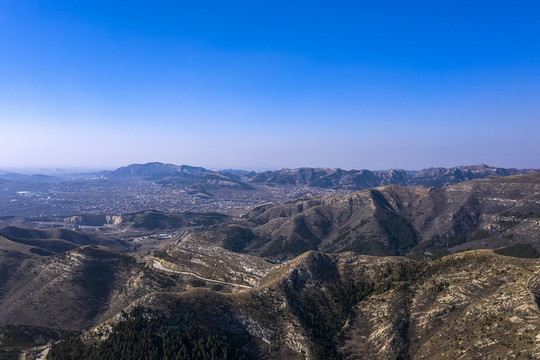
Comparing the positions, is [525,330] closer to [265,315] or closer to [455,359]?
[455,359]

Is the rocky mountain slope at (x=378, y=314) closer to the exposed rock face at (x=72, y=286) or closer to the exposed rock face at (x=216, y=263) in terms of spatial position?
the exposed rock face at (x=216, y=263)

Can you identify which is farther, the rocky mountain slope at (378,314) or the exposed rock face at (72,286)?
the exposed rock face at (72,286)

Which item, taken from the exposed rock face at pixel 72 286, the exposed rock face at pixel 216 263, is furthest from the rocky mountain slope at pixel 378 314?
the exposed rock face at pixel 72 286

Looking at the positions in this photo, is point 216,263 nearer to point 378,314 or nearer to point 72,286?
point 72,286

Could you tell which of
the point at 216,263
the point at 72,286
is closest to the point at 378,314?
the point at 216,263

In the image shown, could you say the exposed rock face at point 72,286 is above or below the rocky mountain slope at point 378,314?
below

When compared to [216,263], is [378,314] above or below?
above

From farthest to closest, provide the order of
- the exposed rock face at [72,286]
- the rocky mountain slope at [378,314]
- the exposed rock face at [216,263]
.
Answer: the exposed rock face at [216,263] < the exposed rock face at [72,286] < the rocky mountain slope at [378,314]

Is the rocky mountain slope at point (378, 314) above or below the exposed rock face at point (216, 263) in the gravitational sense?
above

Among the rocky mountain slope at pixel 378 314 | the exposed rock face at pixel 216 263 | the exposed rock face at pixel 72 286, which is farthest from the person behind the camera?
the exposed rock face at pixel 216 263
